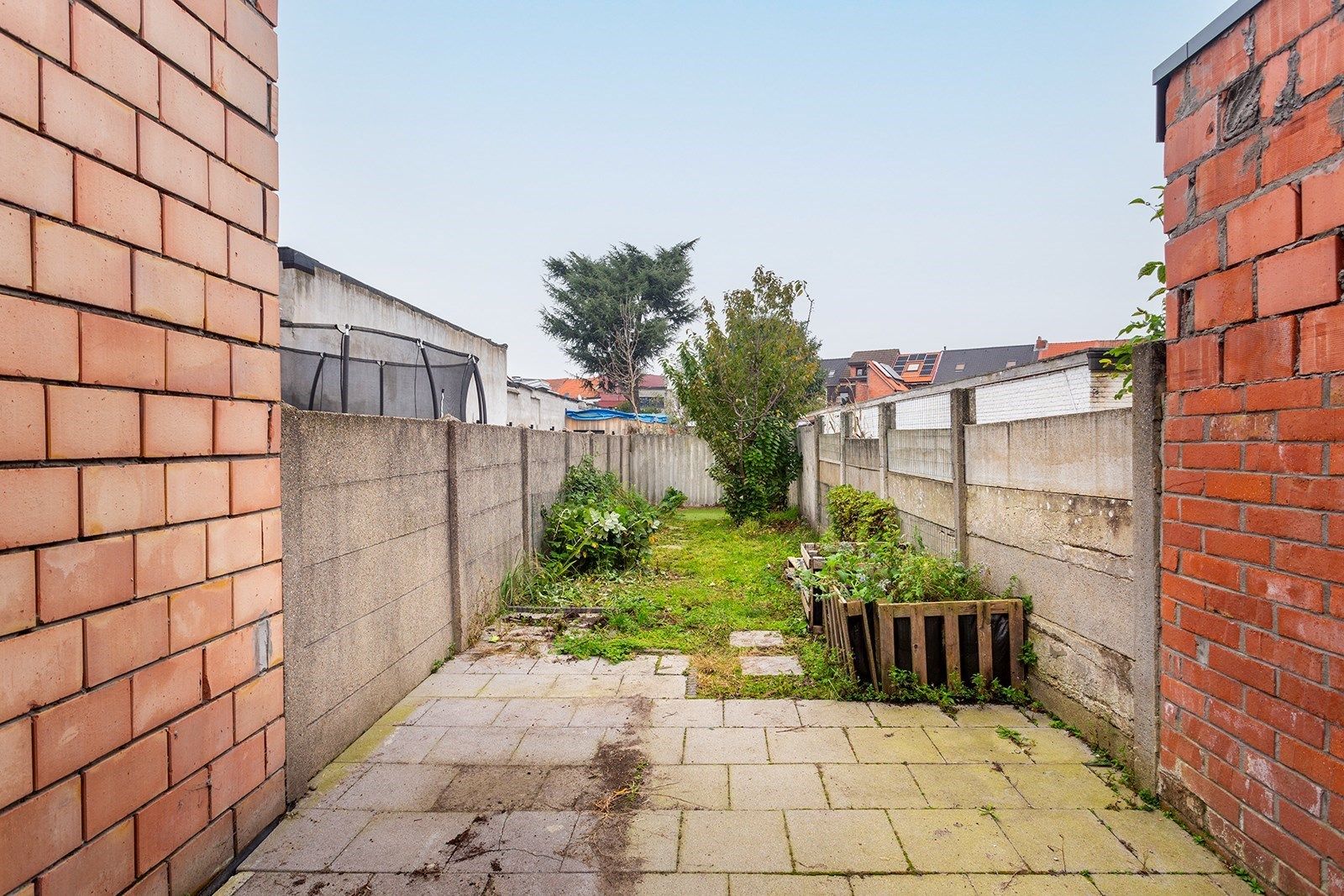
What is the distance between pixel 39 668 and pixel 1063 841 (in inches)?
118

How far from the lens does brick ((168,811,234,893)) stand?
6.32ft

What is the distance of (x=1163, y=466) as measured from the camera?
246 cm

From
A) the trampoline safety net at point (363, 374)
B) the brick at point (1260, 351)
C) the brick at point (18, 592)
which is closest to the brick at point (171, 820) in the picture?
the brick at point (18, 592)

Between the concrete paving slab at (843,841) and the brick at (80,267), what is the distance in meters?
2.58

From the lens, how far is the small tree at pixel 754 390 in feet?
36.9

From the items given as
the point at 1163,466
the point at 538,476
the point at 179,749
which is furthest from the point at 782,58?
the point at 179,749

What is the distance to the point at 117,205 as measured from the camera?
5.53 feet

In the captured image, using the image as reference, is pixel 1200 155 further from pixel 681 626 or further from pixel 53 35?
pixel 681 626

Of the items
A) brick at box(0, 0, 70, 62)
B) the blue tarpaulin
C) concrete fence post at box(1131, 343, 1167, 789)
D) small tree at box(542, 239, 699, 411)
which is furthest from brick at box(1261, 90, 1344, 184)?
small tree at box(542, 239, 699, 411)

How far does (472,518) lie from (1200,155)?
4.56 meters

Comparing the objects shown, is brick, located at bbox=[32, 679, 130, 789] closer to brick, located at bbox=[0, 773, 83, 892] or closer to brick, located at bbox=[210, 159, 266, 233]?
brick, located at bbox=[0, 773, 83, 892]

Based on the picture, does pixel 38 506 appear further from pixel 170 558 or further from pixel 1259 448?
pixel 1259 448

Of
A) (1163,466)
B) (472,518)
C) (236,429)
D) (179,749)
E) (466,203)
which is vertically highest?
(466,203)

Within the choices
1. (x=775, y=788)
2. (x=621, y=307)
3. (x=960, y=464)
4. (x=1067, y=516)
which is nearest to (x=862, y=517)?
(x=960, y=464)
